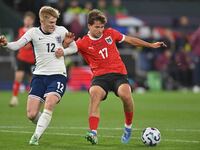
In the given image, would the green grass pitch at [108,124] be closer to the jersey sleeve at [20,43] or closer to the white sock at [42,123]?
the white sock at [42,123]

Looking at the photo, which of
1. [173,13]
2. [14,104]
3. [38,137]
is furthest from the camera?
[173,13]

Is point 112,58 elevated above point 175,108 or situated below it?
above

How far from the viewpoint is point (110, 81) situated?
13.5 meters

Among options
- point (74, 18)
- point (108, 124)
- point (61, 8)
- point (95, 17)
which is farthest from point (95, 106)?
point (61, 8)

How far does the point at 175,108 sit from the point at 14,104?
4.75 m

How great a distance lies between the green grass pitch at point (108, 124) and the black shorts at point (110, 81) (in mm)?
948

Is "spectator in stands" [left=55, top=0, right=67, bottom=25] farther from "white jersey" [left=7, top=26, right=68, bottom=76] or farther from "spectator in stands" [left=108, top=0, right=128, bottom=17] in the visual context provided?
"white jersey" [left=7, top=26, right=68, bottom=76]

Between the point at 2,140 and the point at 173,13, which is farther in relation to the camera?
the point at 173,13

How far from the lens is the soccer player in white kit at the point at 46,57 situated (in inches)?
527

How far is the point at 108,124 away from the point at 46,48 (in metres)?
4.07

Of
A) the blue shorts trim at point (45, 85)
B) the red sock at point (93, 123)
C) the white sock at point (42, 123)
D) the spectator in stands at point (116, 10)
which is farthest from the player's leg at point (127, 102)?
the spectator in stands at point (116, 10)

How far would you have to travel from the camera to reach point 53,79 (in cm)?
1348

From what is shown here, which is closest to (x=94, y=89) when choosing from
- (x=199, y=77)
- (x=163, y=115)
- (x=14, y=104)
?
(x=163, y=115)

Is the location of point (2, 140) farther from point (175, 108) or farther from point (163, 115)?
point (175, 108)
